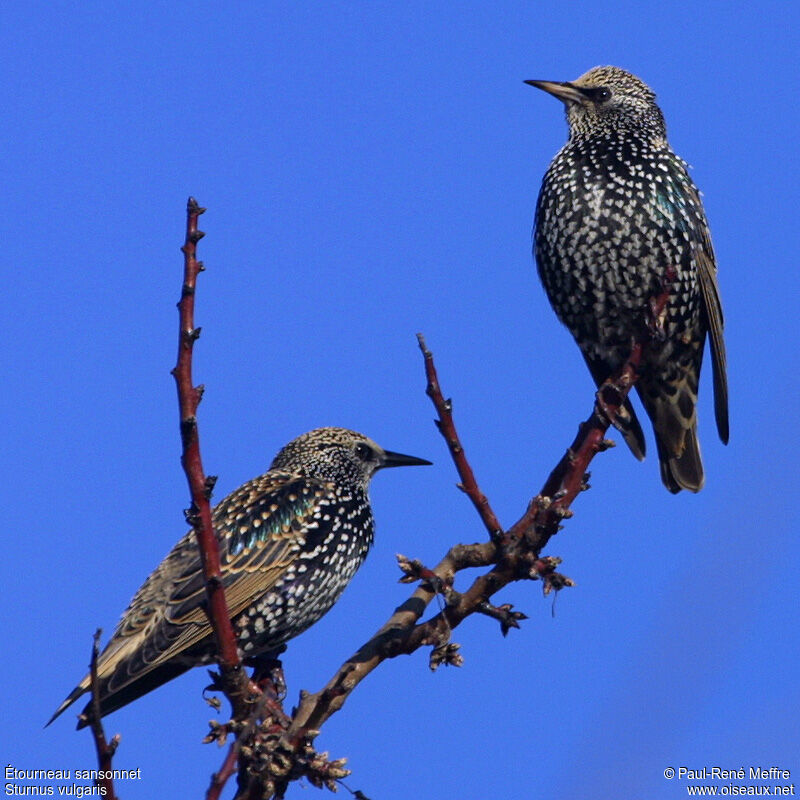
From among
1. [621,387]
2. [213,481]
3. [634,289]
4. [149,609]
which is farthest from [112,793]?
[634,289]

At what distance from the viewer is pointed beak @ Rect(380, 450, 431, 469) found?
6211 millimetres

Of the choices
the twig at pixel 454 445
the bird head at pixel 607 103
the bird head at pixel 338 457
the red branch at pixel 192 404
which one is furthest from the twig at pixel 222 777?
the bird head at pixel 607 103

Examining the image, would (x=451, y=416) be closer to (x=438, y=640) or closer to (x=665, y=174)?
(x=438, y=640)

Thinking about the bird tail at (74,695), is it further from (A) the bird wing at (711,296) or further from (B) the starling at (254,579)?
(A) the bird wing at (711,296)

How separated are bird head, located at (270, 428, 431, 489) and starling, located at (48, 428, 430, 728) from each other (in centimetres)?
20

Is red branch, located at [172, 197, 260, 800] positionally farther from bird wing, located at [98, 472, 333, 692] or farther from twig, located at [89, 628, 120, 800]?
bird wing, located at [98, 472, 333, 692]

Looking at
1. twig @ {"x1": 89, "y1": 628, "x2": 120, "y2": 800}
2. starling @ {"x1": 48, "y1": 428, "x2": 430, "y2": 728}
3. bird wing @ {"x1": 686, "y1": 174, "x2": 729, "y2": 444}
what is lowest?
twig @ {"x1": 89, "y1": 628, "x2": 120, "y2": 800}

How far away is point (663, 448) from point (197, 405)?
13.2 ft

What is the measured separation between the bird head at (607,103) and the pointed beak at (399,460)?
164 cm

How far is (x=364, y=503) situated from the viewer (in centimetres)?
563

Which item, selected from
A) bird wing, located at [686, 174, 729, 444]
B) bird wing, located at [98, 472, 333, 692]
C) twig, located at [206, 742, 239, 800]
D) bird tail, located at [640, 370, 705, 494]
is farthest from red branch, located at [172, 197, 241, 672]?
bird tail, located at [640, 370, 705, 494]

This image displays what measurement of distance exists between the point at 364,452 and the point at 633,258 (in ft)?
4.86

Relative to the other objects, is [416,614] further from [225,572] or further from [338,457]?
[338,457]

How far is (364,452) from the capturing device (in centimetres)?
614
